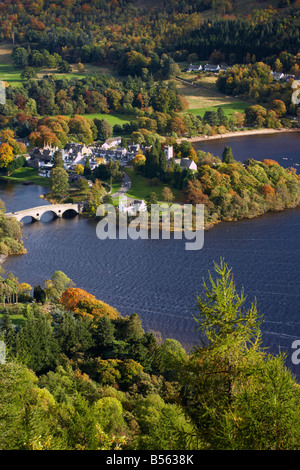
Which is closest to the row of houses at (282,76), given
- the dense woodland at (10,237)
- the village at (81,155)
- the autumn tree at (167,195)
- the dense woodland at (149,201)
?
the dense woodland at (149,201)

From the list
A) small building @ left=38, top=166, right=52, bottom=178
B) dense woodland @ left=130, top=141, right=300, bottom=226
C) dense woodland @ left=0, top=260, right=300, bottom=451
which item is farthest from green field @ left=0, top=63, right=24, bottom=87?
dense woodland @ left=0, top=260, right=300, bottom=451

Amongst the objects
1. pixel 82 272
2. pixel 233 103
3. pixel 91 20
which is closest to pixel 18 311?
pixel 82 272

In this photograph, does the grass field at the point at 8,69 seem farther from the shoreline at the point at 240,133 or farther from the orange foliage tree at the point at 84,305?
the orange foliage tree at the point at 84,305

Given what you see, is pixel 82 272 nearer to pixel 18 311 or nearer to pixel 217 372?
pixel 18 311

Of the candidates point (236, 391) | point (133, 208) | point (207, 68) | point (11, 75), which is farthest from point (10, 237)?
point (207, 68)

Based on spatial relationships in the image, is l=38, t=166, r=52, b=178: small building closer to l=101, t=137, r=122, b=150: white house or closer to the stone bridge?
l=101, t=137, r=122, b=150: white house
